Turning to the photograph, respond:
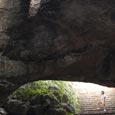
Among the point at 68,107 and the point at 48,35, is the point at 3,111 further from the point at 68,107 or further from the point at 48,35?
the point at 48,35

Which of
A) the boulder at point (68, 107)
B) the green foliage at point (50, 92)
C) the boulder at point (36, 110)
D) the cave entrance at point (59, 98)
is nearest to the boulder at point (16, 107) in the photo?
the cave entrance at point (59, 98)

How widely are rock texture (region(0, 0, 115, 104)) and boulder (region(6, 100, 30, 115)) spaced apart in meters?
3.93

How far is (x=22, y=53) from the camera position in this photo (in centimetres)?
627

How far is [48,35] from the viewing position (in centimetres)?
629

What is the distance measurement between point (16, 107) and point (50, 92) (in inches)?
65.2

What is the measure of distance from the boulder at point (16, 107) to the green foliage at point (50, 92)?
0.36 meters

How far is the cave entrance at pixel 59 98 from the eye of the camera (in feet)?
35.1

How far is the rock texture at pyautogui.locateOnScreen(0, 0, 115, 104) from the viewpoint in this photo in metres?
6.11

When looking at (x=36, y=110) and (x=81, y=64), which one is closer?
(x=81, y=64)

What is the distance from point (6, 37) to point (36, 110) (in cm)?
507

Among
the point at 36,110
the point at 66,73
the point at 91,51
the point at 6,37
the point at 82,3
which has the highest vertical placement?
the point at 82,3

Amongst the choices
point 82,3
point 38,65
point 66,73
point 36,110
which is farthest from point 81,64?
point 36,110

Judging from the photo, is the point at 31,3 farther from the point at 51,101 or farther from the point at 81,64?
the point at 51,101

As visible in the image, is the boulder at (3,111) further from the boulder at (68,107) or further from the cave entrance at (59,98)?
the boulder at (68,107)
